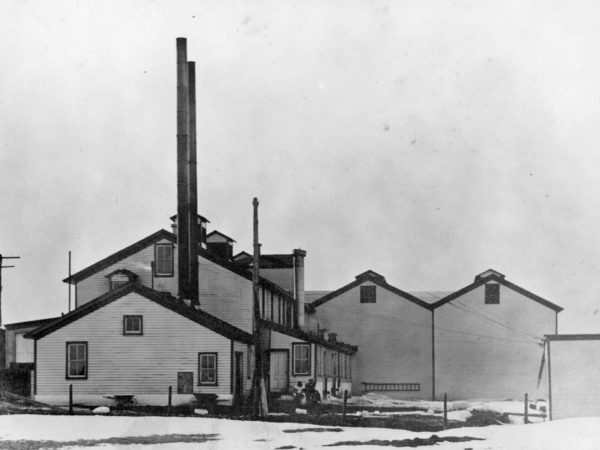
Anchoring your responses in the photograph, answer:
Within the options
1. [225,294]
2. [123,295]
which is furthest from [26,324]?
[123,295]

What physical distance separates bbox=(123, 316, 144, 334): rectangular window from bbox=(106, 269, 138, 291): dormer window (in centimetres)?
727

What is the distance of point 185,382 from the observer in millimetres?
38531

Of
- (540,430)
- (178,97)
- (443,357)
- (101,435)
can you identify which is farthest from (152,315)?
(443,357)

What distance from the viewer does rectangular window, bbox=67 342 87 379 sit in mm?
38688

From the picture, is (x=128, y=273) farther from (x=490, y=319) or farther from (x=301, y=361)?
(x=490, y=319)

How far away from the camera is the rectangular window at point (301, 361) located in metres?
44.9

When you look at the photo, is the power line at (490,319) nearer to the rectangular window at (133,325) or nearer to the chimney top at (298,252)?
the chimney top at (298,252)

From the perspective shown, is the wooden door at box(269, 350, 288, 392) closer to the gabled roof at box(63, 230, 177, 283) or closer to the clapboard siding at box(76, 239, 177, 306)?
the clapboard siding at box(76, 239, 177, 306)

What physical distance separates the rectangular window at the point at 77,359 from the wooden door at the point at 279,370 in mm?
9189

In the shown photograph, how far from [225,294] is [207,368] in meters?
7.32

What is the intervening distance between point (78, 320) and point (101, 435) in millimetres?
14500

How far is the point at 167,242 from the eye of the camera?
152 ft

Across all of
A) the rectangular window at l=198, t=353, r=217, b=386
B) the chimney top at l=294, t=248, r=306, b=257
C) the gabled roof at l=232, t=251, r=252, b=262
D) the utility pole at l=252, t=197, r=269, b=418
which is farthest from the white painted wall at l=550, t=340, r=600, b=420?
the gabled roof at l=232, t=251, r=252, b=262

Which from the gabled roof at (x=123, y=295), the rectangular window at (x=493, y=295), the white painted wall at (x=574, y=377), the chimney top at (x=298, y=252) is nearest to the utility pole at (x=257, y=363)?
the gabled roof at (x=123, y=295)
